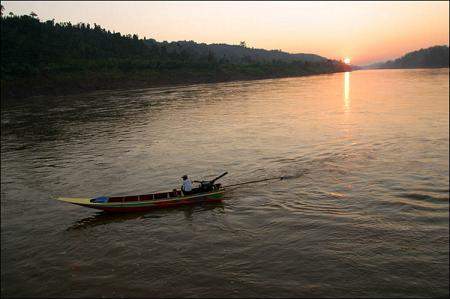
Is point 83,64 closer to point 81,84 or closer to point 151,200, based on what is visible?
point 81,84

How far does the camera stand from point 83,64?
120m

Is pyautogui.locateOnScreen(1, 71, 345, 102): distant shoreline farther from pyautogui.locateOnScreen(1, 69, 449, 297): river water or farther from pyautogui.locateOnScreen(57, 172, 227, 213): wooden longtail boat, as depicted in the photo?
pyautogui.locateOnScreen(57, 172, 227, 213): wooden longtail boat

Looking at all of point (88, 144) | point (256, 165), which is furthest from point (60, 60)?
point (256, 165)

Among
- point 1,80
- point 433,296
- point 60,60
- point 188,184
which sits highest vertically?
point 60,60

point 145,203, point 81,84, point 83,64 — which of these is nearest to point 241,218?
point 145,203

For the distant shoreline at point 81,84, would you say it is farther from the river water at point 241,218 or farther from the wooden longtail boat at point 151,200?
the wooden longtail boat at point 151,200

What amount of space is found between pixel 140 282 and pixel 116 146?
1080 inches

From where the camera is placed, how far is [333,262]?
687 inches

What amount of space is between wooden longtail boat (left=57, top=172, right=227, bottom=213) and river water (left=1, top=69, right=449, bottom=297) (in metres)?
0.58

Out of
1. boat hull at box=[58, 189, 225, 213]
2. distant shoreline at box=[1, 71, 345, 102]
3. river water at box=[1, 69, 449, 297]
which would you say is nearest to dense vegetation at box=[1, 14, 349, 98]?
distant shoreline at box=[1, 71, 345, 102]

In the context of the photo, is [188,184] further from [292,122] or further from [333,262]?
[292,122]

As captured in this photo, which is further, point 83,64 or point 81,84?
point 83,64

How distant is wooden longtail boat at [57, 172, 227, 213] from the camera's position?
2217cm

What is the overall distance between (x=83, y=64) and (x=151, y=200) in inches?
4264
